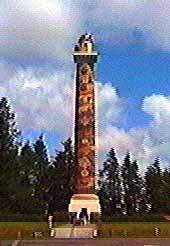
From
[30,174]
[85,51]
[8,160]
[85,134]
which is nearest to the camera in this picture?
[85,134]

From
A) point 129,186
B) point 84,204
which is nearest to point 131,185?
point 129,186

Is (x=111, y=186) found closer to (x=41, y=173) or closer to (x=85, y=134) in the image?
(x=41, y=173)

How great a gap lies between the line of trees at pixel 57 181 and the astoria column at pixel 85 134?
12.6 metres

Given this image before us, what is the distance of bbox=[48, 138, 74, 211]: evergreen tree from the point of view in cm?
8475

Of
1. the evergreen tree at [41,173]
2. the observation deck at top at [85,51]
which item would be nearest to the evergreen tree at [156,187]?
the evergreen tree at [41,173]

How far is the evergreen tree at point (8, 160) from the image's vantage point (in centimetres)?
7212

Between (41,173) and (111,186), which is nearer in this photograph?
(41,173)

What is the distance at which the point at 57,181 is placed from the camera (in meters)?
85.4

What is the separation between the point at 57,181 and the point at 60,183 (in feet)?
1.74

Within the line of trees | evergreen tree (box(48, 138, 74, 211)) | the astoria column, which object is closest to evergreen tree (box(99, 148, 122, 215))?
the line of trees

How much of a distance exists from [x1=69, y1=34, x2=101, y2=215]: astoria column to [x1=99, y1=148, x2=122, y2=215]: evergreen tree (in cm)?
3148

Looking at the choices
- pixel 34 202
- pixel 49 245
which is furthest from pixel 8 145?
pixel 49 245

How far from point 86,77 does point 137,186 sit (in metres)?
37.0

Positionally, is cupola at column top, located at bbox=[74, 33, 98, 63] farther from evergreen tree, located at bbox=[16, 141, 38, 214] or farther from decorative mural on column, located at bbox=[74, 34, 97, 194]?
evergreen tree, located at bbox=[16, 141, 38, 214]
